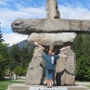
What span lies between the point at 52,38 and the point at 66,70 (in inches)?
55.2

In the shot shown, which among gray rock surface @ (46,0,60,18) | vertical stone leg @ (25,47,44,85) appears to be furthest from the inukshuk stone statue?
gray rock surface @ (46,0,60,18)

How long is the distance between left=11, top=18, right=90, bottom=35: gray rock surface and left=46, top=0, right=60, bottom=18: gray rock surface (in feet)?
1.11

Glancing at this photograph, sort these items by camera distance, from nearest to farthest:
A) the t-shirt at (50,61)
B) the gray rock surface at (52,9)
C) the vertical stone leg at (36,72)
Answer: the t-shirt at (50,61), the vertical stone leg at (36,72), the gray rock surface at (52,9)

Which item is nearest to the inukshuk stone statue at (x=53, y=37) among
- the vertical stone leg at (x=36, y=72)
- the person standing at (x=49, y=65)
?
the vertical stone leg at (x=36, y=72)

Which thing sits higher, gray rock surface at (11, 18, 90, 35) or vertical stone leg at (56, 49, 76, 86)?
gray rock surface at (11, 18, 90, 35)

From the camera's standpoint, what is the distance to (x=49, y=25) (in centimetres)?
1066

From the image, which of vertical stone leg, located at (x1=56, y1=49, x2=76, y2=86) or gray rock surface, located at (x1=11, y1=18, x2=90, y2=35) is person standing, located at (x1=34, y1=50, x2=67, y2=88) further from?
gray rock surface, located at (x1=11, y1=18, x2=90, y2=35)

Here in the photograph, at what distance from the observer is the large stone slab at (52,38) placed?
34.9 ft

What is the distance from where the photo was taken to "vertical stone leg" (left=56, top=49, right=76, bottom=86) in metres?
10.7

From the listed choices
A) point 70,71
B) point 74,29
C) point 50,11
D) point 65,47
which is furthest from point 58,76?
point 50,11

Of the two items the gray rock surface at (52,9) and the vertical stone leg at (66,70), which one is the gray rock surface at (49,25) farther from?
the vertical stone leg at (66,70)

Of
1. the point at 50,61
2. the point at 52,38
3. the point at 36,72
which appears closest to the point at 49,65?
the point at 50,61

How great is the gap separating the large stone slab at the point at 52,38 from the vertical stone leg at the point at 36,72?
383 millimetres

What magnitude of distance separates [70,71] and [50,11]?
261 centimetres
